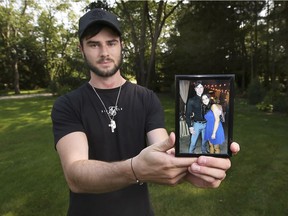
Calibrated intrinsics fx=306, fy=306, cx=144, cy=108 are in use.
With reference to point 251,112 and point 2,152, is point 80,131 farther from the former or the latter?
point 251,112

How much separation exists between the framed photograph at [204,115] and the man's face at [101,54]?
937mm

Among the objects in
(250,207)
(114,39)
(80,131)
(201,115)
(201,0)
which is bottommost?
(250,207)

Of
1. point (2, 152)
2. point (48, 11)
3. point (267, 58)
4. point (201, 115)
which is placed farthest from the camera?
point (48, 11)

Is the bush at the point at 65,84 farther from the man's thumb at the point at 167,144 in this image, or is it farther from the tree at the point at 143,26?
the man's thumb at the point at 167,144

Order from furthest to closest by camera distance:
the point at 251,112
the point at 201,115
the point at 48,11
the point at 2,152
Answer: the point at 48,11, the point at 251,112, the point at 2,152, the point at 201,115

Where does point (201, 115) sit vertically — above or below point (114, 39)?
below

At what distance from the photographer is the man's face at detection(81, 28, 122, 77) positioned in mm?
2311

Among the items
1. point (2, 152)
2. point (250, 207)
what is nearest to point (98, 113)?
point (250, 207)

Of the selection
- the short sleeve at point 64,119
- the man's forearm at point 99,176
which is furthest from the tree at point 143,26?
the man's forearm at point 99,176

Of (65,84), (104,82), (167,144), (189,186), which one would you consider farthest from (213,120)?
(65,84)

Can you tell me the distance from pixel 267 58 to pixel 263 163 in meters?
20.2

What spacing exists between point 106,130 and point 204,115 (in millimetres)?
911

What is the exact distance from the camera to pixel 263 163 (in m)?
7.80

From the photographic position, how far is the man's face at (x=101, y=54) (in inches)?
91.0
